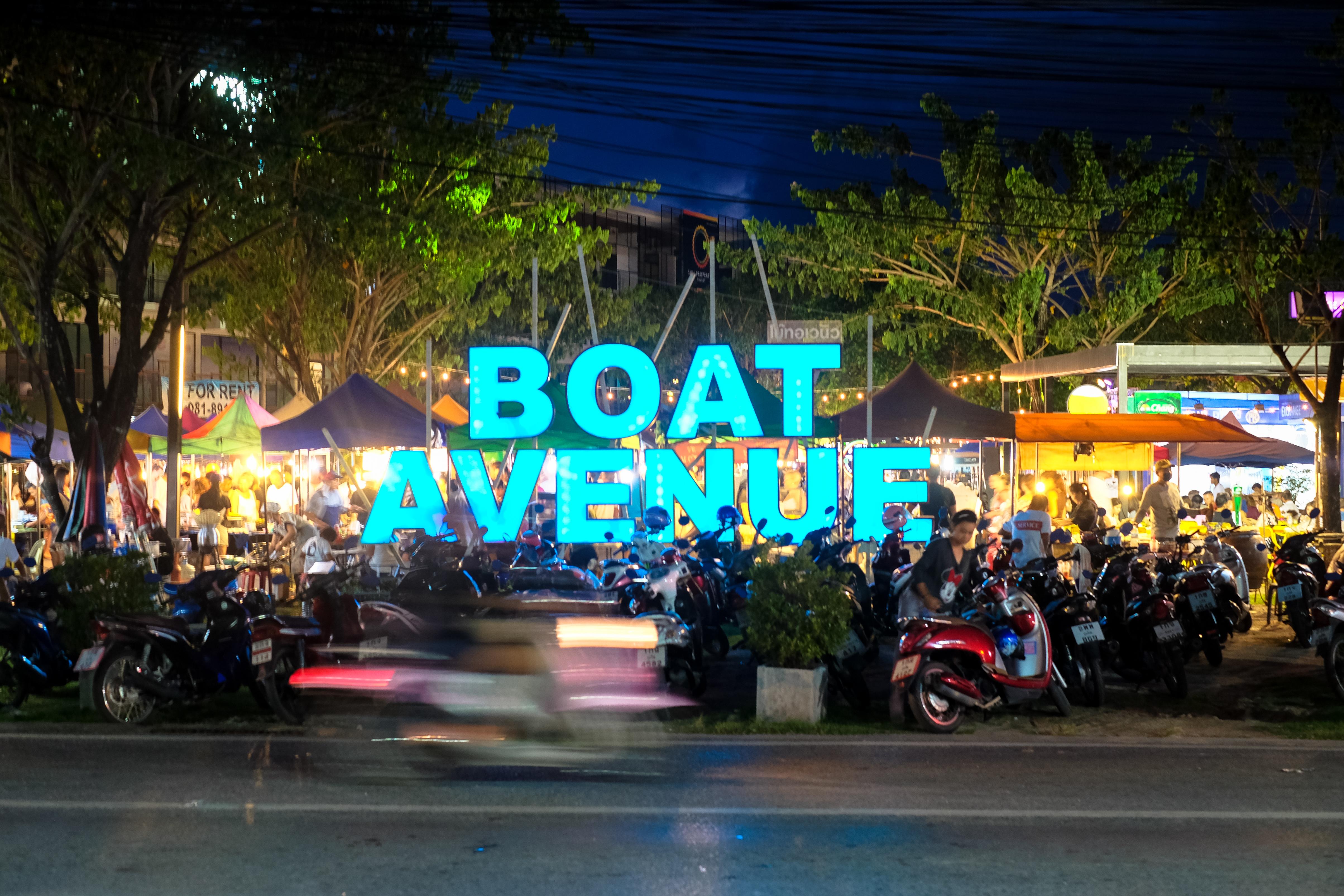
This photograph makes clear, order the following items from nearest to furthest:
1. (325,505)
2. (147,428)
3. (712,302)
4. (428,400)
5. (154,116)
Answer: (154,116), (325,505), (428,400), (712,302), (147,428)

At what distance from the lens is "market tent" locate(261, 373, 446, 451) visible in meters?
20.0

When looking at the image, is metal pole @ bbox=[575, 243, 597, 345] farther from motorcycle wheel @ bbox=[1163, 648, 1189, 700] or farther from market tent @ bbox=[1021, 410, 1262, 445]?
motorcycle wheel @ bbox=[1163, 648, 1189, 700]

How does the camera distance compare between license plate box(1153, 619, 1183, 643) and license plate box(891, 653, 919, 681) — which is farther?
license plate box(1153, 619, 1183, 643)

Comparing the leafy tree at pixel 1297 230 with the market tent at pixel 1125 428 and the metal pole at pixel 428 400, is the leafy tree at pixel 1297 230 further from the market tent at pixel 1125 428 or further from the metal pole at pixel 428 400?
the metal pole at pixel 428 400

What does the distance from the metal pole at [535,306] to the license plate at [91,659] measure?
33.8ft

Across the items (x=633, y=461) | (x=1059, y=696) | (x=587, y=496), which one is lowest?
(x=1059, y=696)

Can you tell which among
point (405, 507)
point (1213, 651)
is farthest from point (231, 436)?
point (1213, 651)

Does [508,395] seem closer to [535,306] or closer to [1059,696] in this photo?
[535,306]

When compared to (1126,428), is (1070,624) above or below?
below

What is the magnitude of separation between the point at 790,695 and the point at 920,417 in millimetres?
10923

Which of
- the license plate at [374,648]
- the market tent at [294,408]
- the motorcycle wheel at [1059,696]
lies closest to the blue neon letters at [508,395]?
the market tent at [294,408]

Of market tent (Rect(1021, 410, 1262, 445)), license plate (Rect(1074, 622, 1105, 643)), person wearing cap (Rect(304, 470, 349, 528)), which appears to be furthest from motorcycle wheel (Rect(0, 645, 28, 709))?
market tent (Rect(1021, 410, 1262, 445))

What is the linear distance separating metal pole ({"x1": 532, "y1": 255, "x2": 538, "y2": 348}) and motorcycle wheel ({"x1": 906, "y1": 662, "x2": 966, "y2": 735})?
1106 centimetres

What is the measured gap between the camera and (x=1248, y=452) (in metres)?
26.6
